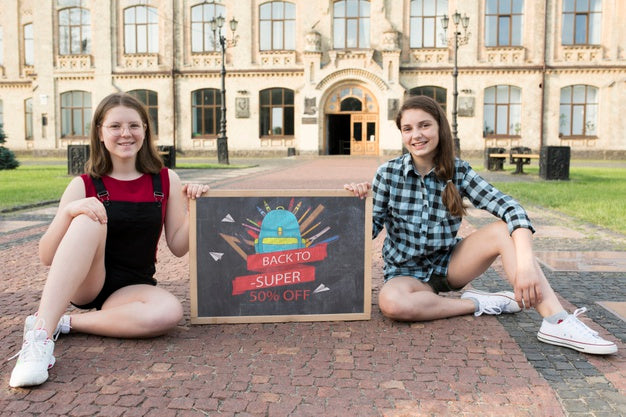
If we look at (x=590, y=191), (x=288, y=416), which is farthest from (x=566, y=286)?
(x=590, y=191)

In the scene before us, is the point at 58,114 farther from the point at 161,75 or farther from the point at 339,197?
the point at 339,197

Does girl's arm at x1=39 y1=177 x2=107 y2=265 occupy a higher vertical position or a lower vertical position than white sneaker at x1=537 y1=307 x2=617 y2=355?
higher

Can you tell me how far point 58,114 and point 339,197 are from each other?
116 ft

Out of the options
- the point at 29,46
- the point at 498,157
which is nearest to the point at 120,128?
the point at 498,157

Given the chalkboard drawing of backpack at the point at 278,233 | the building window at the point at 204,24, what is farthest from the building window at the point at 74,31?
the chalkboard drawing of backpack at the point at 278,233

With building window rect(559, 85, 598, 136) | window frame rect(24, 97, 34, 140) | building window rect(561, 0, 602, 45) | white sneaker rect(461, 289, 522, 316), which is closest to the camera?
white sneaker rect(461, 289, 522, 316)

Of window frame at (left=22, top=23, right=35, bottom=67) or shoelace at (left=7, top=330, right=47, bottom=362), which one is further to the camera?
window frame at (left=22, top=23, right=35, bottom=67)

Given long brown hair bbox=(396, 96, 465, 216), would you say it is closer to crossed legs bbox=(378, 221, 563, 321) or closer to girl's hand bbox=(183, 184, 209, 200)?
crossed legs bbox=(378, 221, 563, 321)

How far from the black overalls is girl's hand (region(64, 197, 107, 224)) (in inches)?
10.1

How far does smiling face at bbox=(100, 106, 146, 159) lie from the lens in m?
3.55

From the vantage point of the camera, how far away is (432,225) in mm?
3971

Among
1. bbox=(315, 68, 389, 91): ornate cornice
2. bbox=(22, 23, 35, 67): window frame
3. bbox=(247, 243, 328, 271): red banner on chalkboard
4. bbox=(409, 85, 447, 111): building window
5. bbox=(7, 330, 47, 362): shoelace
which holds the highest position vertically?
bbox=(22, 23, 35, 67): window frame

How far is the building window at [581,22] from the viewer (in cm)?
3162

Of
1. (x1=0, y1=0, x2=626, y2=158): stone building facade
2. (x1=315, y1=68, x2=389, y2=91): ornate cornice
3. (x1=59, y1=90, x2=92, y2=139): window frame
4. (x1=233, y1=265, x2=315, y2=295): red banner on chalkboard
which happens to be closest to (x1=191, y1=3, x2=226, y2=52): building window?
(x1=0, y1=0, x2=626, y2=158): stone building facade
